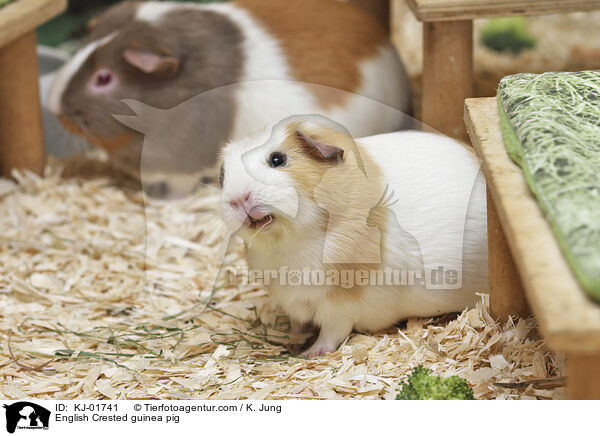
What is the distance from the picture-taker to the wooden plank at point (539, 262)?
139 cm

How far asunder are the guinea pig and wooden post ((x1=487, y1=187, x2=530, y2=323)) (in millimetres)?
144

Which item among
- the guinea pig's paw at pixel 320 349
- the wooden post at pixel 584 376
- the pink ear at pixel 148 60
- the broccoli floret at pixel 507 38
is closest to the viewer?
the wooden post at pixel 584 376

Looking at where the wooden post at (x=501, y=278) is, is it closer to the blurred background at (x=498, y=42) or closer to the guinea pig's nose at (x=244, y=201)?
the guinea pig's nose at (x=244, y=201)

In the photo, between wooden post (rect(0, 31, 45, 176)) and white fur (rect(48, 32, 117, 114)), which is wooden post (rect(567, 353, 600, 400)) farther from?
wooden post (rect(0, 31, 45, 176))

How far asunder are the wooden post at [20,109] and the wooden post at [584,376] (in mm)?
3090

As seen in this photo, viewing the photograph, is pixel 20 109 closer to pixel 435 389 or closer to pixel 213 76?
pixel 213 76

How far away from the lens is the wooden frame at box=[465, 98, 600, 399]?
1.39 meters

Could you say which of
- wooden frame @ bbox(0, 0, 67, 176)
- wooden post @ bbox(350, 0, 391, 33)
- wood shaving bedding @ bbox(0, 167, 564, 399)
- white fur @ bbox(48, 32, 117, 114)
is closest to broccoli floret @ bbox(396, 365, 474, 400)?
wood shaving bedding @ bbox(0, 167, 564, 399)

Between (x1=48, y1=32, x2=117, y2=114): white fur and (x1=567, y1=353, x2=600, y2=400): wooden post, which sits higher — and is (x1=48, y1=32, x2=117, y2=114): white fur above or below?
above

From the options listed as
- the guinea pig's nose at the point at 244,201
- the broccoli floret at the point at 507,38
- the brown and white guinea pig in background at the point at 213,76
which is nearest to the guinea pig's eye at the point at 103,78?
the brown and white guinea pig in background at the point at 213,76

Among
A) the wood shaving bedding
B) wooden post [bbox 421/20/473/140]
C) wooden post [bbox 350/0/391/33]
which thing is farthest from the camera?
wooden post [bbox 350/0/391/33]

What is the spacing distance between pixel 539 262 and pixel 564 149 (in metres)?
0.43
